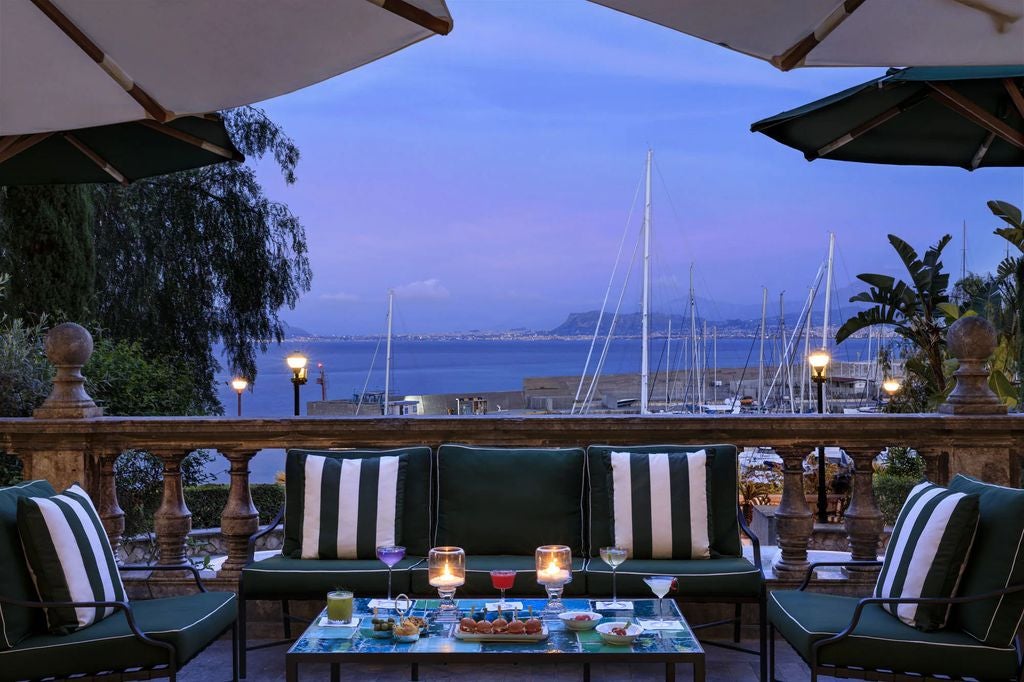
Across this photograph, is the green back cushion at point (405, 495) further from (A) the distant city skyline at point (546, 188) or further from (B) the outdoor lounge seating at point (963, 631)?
(A) the distant city skyline at point (546, 188)

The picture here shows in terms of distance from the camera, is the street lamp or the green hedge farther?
the green hedge

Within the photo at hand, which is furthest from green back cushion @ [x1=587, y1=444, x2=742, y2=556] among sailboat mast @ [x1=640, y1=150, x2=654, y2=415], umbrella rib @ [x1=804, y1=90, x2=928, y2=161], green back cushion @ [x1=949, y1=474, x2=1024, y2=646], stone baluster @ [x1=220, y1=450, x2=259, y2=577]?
sailboat mast @ [x1=640, y1=150, x2=654, y2=415]

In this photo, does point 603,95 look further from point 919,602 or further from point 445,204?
point 919,602

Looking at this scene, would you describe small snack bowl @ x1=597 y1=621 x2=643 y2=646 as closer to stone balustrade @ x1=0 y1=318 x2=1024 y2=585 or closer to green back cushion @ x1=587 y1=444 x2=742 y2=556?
green back cushion @ x1=587 y1=444 x2=742 y2=556

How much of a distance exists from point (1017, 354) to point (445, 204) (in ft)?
140

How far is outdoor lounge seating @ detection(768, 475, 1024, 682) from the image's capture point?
3.08 m

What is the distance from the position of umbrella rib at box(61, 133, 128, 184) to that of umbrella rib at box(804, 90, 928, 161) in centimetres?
311

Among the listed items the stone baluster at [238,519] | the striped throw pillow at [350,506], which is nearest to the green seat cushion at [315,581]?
the striped throw pillow at [350,506]

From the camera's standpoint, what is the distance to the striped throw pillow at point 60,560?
10.9ft

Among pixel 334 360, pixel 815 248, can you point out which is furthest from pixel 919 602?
pixel 334 360

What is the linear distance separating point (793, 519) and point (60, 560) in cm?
312

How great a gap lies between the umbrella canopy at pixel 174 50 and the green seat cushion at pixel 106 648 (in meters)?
1.70

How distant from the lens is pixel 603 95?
68125mm

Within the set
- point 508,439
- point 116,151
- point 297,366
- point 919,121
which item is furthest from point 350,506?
point 297,366
